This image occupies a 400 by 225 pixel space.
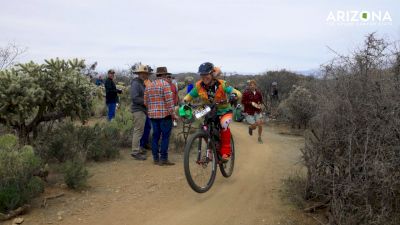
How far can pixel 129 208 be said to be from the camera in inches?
225

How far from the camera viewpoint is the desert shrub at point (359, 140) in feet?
14.4

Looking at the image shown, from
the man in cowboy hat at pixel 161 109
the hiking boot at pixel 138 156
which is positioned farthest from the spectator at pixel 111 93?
the man in cowboy hat at pixel 161 109

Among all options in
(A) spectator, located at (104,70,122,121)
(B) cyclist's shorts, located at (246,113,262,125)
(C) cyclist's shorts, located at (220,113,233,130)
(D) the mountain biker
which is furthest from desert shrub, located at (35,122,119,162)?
(A) spectator, located at (104,70,122,121)

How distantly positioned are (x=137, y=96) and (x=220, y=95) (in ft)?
8.99

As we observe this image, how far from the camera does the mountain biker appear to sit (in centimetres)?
649

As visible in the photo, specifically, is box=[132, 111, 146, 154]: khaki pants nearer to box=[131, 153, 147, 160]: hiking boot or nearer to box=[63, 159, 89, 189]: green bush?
box=[131, 153, 147, 160]: hiking boot

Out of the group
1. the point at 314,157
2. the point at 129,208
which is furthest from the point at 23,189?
the point at 314,157

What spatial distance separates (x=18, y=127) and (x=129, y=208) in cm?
338

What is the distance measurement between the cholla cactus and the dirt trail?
1.28 metres

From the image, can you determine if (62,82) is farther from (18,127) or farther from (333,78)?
(333,78)

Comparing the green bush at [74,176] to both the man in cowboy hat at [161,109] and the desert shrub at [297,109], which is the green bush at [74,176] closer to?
the man in cowboy hat at [161,109]

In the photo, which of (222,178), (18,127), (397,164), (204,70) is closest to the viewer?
(397,164)

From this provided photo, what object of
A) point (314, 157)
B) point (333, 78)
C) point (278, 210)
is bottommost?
Result: point (278, 210)

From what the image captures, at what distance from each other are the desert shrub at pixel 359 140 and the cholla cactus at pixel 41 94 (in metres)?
4.55
